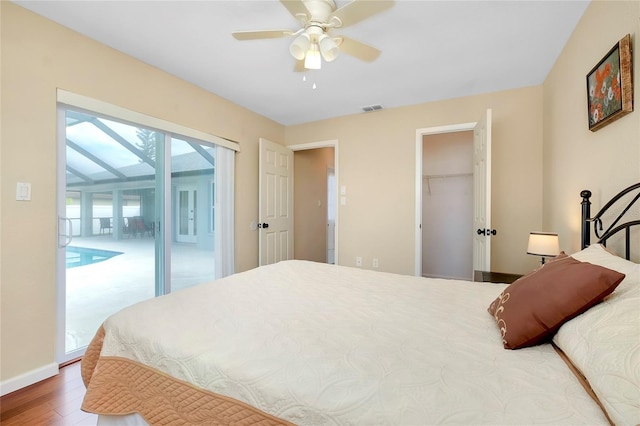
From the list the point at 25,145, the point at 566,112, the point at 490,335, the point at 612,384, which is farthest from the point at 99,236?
the point at 566,112

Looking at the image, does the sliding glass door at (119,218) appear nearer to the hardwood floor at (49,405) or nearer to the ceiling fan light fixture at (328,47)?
the hardwood floor at (49,405)

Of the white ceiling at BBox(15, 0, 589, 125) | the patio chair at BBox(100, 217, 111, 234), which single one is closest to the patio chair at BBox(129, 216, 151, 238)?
the patio chair at BBox(100, 217, 111, 234)

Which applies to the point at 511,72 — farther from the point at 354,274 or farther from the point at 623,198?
the point at 354,274

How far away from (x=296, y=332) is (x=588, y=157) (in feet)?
7.10

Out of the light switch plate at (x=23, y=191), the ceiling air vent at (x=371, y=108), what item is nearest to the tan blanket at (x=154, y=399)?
the light switch plate at (x=23, y=191)

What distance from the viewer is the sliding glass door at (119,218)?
226 cm

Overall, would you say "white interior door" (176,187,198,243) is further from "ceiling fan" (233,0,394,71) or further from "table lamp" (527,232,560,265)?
"table lamp" (527,232,560,265)

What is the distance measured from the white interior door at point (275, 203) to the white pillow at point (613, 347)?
3310mm

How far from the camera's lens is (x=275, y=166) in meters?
4.03

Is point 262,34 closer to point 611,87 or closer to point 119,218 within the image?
point 611,87

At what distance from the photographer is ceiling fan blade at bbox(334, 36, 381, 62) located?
6.00 ft

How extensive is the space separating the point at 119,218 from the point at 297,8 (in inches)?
95.4

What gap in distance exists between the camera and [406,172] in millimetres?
3635

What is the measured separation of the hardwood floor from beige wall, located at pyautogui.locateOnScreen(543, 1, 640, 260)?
3187mm
